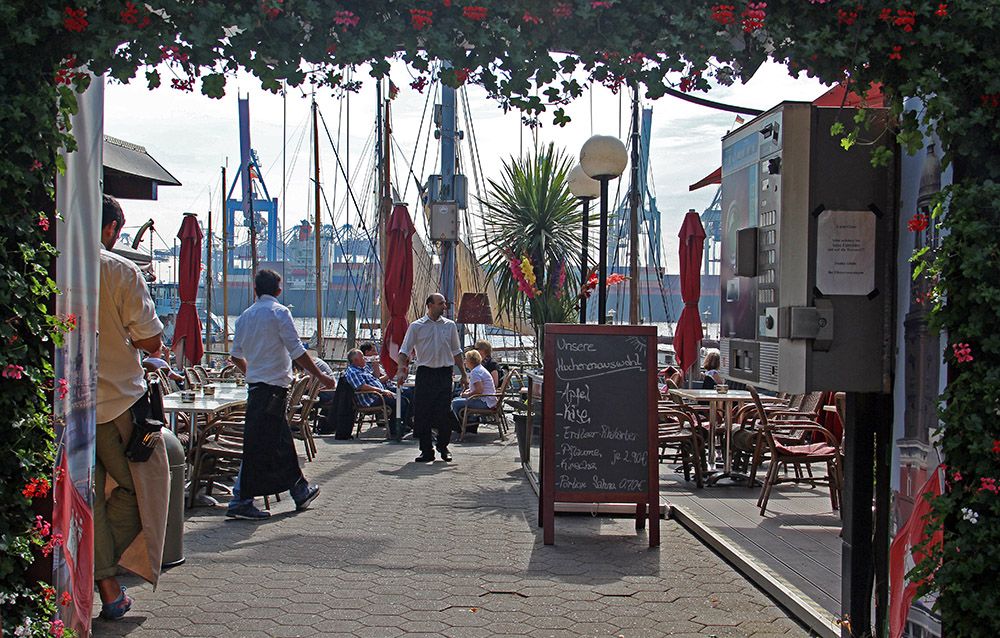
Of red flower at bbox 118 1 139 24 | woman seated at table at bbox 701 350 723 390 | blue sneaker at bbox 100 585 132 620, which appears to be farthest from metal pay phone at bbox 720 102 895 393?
woman seated at table at bbox 701 350 723 390

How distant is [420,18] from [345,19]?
10.4 inches

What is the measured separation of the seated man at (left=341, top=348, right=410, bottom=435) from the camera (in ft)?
45.8

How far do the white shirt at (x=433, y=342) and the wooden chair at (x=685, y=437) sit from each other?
A: 2.32 meters

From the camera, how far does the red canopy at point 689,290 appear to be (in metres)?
12.3

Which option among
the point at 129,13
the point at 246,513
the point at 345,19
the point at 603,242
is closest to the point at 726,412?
the point at 603,242

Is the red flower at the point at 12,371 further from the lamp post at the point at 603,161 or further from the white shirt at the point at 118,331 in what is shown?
the lamp post at the point at 603,161

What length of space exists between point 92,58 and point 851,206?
A: 9.63 feet

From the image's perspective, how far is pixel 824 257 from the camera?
4.08 meters

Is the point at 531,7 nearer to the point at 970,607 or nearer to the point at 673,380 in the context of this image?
the point at 970,607

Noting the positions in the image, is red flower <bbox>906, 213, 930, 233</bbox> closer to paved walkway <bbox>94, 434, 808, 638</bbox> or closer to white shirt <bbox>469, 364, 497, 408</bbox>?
paved walkway <bbox>94, 434, 808, 638</bbox>

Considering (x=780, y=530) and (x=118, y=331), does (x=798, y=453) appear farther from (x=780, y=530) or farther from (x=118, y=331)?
(x=118, y=331)

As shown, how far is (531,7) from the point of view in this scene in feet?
11.7

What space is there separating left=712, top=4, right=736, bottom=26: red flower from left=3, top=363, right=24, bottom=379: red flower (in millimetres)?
2684

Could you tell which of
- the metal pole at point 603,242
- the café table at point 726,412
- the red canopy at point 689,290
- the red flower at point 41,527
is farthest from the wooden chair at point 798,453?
the red flower at point 41,527
